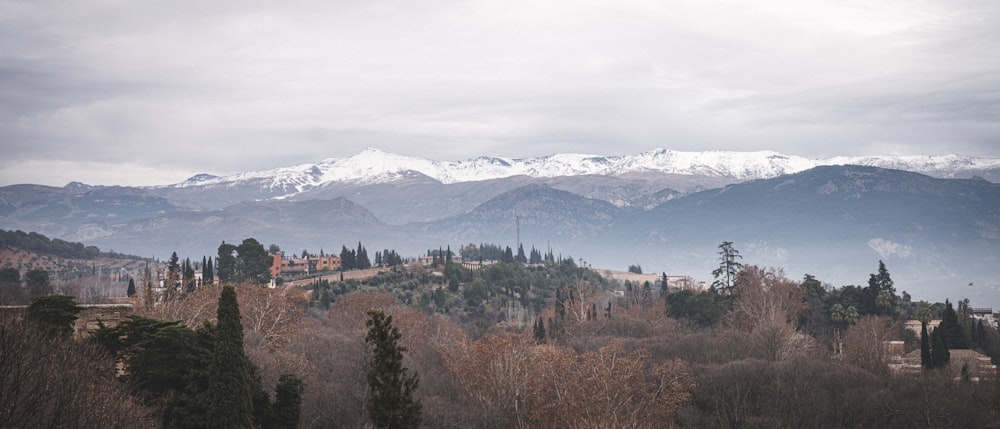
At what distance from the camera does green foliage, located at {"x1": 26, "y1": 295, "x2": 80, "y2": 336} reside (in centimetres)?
3791

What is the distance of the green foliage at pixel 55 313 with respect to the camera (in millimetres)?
37906

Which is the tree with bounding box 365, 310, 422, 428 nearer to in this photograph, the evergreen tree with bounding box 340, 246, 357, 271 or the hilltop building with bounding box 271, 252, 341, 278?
the evergreen tree with bounding box 340, 246, 357, 271

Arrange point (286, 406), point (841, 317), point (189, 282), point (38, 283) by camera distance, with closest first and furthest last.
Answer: point (286, 406)
point (189, 282)
point (841, 317)
point (38, 283)

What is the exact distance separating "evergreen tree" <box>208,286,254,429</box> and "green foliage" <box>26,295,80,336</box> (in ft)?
30.1

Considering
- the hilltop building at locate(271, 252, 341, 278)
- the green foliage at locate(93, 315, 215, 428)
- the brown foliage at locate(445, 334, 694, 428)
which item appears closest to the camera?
the green foliage at locate(93, 315, 215, 428)

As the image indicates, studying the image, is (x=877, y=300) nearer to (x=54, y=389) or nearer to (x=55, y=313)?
(x=55, y=313)

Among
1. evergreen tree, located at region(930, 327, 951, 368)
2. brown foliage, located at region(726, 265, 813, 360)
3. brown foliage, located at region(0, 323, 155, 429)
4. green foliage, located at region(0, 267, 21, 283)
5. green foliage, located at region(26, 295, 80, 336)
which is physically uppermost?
green foliage, located at region(0, 267, 21, 283)

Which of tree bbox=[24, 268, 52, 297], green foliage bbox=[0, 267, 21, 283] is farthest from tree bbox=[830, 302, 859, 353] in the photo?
green foliage bbox=[0, 267, 21, 283]

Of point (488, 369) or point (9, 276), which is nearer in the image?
point (488, 369)

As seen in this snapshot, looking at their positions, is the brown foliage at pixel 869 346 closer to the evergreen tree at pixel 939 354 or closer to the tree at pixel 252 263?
the evergreen tree at pixel 939 354

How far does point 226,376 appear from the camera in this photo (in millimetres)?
33156

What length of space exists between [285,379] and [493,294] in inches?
4369

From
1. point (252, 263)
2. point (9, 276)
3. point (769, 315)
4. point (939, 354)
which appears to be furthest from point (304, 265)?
point (939, 354)

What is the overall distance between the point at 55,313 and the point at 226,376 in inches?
452
